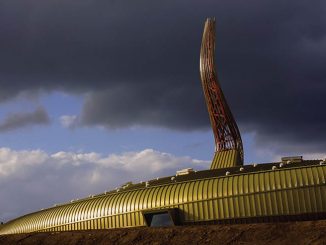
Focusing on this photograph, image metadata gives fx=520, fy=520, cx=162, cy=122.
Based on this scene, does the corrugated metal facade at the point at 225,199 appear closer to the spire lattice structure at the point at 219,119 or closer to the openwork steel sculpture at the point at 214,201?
the openwork steel sculpture at the point at 214,201

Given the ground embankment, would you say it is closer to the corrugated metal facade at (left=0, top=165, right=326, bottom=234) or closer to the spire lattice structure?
the corrugated metal facade at (left=0, top=165, right=326, bottom=234)

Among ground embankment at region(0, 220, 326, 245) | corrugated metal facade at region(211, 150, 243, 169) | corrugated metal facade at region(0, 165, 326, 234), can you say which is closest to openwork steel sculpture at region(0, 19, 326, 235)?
corrugated metal facade at region(0, 165, 326, 234)

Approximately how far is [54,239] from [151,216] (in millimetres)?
8715

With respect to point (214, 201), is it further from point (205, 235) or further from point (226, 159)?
point (226, 159)

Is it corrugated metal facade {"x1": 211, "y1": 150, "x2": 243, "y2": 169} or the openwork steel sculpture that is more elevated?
corrugated metal facade {"x1": 211, "y1": 150, "x2": 243, "y2": 169}

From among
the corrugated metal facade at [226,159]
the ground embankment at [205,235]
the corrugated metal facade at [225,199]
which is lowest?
the ground embankment at [205,235]

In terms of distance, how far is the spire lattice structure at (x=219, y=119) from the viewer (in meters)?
66.2

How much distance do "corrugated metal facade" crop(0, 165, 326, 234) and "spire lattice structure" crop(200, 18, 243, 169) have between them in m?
19.0

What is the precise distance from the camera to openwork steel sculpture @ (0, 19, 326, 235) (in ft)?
138

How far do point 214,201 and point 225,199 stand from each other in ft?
3.28

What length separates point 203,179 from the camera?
46.9 meters

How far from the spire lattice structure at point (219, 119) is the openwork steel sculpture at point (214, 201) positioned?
10812 millimetres

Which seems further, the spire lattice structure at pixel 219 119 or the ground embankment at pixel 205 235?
the spire lattice structure at pixel 219 119

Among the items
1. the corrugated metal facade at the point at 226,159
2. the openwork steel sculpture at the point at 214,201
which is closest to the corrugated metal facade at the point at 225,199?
the openwork steel sculpture at the point at 214,201
